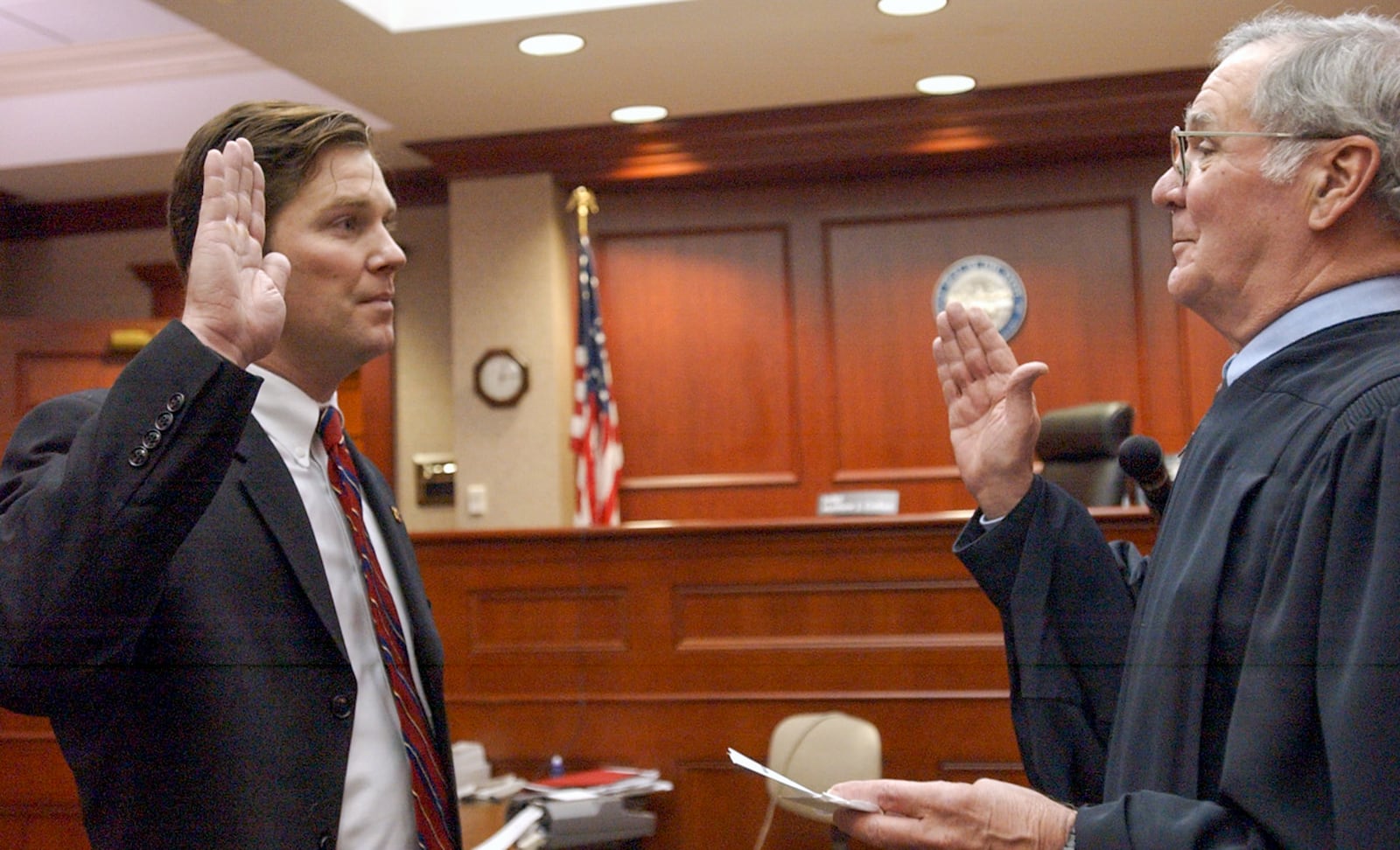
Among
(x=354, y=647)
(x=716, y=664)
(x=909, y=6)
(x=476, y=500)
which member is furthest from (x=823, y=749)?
(x=476, y=500)

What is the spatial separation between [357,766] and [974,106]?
13.8 feet

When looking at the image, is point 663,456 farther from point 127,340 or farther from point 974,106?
point 127,340

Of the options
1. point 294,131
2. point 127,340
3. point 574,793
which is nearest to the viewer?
point 294,131

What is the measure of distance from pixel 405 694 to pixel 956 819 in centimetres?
50

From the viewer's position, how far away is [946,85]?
4578 mm

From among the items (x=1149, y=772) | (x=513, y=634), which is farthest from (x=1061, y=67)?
(x=1149, y=772)

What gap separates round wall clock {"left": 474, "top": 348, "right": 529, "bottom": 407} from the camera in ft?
16.8

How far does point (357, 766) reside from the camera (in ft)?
3.34

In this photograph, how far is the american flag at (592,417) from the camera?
16.4 ft

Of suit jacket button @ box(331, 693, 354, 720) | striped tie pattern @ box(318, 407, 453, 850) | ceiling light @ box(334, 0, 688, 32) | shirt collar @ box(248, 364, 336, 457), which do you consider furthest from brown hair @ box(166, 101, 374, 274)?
ceiling light @ box(334, 0, 688, 32)

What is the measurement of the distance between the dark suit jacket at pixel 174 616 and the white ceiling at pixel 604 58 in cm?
184

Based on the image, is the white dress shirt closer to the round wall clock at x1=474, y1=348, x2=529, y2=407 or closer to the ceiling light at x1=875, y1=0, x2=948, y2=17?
the ceiling light at x1=875, y1=0, x2=948, y2=17

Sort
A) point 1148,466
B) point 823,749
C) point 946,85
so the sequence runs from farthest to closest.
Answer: point 946,85
point 823,749
point 1148,466

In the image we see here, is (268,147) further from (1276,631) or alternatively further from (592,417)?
(592,417)
